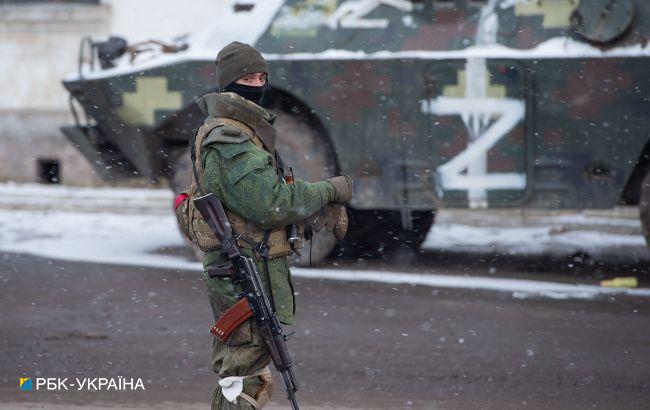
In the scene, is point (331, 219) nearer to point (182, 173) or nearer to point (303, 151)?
point (303, 151)

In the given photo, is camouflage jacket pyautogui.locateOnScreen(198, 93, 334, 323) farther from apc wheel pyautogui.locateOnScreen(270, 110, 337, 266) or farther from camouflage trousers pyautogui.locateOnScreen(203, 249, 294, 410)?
apc wheel pyautogui.locateOnScreen(270, 110, 337, 266)

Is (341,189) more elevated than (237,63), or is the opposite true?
(237,63)

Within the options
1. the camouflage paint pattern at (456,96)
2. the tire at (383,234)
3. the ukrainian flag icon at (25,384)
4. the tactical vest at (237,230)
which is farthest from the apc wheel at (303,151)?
the tactical vest at (237,230)

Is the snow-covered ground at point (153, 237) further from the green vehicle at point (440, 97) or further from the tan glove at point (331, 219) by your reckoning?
the tan glove at point (331, 219)

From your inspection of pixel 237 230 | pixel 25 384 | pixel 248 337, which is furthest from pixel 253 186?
pixel 25 384

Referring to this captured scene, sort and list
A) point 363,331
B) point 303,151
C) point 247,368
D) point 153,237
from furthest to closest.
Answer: point 153,237 < point 303,151 < point 363,331 < point 247,368

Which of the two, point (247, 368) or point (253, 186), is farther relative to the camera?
point (247, 368)

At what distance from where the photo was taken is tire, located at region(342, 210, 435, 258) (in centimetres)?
884

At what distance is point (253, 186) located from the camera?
11.5 feet

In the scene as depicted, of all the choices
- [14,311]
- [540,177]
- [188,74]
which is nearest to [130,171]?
[188,74]

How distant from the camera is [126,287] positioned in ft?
23.9

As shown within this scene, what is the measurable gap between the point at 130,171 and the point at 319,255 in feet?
5.22

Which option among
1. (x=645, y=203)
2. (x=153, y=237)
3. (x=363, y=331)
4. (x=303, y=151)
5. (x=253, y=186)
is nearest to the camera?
(x=253, y=186)

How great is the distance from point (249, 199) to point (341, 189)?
31cm
